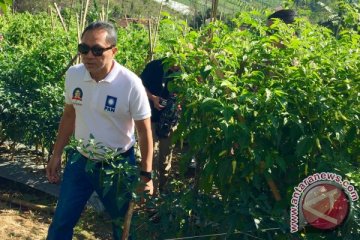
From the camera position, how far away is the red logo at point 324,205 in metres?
2.10

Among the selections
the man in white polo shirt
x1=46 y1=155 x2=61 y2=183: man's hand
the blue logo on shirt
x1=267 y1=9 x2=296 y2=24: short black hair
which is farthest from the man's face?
x1=267 y1=9 x2=296 y2=24: short black hair

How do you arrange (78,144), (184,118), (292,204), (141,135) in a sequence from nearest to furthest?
1. (292,204)
2. (78,144)
3. (184,118)
4. (141,135)

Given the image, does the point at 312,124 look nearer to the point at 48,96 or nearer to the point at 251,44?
the point at 251,44

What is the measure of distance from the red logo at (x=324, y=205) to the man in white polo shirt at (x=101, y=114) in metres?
0.86

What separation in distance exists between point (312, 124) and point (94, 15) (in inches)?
334

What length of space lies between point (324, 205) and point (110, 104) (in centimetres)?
124

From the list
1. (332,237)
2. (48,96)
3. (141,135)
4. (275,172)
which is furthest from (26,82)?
(332,237)

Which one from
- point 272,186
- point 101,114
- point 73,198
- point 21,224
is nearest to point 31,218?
point 21,224

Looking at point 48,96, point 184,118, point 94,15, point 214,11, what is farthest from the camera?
point 94,15

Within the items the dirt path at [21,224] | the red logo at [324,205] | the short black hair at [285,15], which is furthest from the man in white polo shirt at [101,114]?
the short black hair at [285,15]

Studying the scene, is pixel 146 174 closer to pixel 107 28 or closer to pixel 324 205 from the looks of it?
pixel 107 28

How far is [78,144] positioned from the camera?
231 centimetres

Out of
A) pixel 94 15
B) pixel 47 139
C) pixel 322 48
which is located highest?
pixel 94 15

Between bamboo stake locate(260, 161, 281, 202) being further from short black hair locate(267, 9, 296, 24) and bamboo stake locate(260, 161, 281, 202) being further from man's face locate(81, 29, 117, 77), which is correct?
short black hair locate(267, 9, 296, 24)
